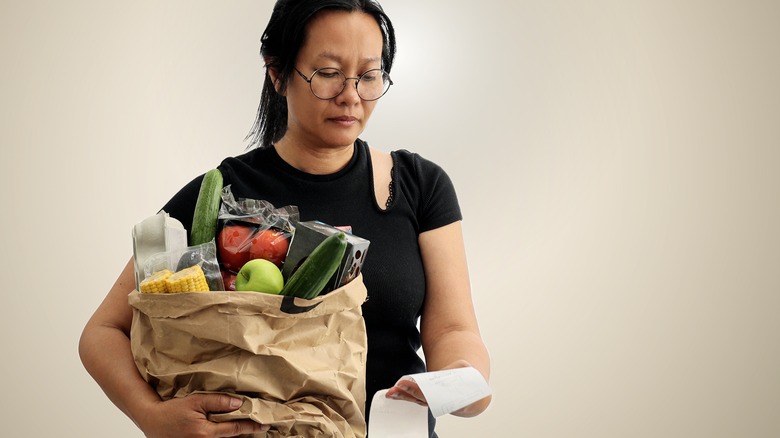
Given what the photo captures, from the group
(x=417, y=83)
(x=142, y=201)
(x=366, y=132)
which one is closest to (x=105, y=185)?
(x=142, y=201)

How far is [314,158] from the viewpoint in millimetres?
1468

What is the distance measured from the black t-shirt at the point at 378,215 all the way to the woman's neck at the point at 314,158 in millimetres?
13

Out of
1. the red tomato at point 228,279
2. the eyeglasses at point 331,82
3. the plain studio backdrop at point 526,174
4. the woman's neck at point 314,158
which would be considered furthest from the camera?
the plain studio backdrop at point 526,174

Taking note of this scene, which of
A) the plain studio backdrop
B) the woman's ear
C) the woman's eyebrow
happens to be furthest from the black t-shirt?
the plain studio backdrop

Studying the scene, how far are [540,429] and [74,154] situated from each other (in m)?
1.76

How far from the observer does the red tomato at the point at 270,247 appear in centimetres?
107

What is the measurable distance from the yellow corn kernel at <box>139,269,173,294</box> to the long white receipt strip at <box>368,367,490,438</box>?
0.34 m

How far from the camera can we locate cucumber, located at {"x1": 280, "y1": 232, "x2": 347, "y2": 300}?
969 millimetres

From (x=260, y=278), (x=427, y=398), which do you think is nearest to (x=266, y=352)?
(x=260, y=278)

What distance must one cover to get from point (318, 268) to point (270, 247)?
124mm

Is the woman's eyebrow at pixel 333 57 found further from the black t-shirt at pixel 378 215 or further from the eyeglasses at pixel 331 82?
the black t-shirt at pixel 378 215

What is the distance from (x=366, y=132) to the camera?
2.51 metres

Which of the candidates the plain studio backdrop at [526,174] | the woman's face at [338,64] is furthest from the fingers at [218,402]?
the plain studio backdrop at [526,174]

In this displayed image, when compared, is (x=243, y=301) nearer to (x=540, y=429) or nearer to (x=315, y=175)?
(x=315, y=175)
